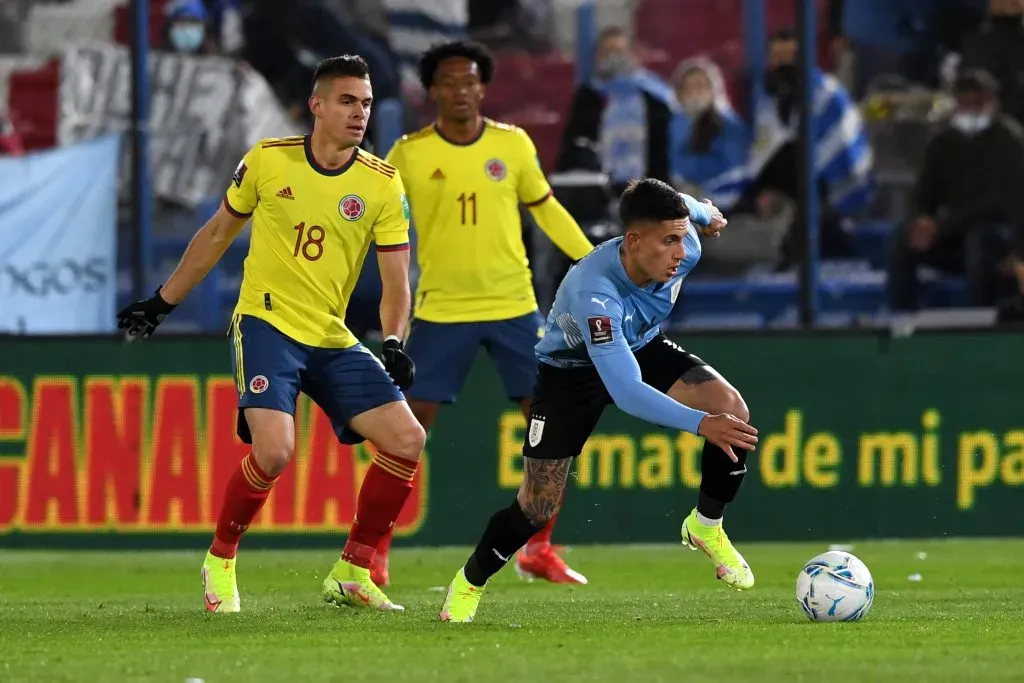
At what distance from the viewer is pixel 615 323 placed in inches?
293

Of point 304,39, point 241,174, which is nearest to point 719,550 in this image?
point 241,174

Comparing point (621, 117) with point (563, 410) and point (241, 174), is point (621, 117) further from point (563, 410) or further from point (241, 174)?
point (563, 410)

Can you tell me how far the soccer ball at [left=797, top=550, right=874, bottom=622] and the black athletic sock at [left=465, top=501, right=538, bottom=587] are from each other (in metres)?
1.14

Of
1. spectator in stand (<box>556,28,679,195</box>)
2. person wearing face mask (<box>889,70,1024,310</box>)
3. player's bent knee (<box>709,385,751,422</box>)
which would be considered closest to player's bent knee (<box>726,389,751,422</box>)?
player's bent knee (<box>709,385,751,422</box>)

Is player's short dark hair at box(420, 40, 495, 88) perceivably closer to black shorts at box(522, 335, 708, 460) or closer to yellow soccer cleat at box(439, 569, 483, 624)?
black shorts at box(522, 335, 708, 460)

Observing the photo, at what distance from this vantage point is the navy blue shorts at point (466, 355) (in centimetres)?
1016

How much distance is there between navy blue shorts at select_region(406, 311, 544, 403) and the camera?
10.2 meters

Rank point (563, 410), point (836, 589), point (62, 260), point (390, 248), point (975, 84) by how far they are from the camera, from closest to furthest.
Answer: point (836, 589), point (563, 410), point (390, 248), point (62, 260), point (975, 84)

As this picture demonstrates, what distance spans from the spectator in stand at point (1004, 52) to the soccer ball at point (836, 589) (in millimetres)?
7244

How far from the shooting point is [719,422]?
6820 mm

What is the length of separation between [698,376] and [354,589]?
1.77 metres

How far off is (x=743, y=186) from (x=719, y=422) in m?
7.43

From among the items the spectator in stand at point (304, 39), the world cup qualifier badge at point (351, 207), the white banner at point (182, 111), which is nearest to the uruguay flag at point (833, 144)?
the spectator in stand at point (304, 39)

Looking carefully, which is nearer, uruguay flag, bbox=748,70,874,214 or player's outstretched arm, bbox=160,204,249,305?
player's outstretched arm, bbox=160,204,249,305
